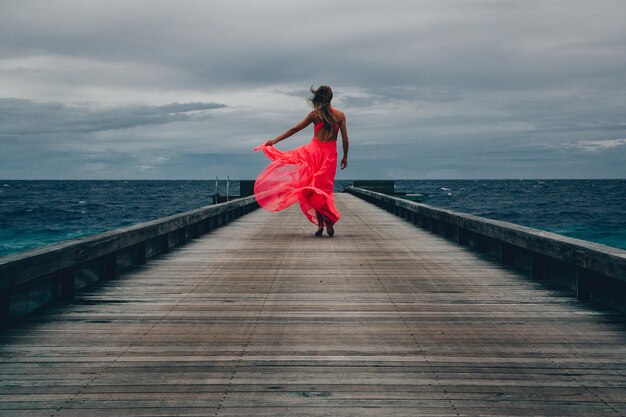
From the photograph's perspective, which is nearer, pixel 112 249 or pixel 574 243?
pixel 574 243

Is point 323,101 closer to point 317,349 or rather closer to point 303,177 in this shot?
point 303,177

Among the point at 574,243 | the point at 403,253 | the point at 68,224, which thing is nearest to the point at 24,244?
the point at 68,224

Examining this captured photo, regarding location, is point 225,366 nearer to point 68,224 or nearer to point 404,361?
point 404,361

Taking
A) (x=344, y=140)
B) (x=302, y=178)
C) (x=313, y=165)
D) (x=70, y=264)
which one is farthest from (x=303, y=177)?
(x=70, y=264)

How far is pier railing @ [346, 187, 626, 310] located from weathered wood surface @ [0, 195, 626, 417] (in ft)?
0.73

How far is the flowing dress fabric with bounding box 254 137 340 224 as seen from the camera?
1269cm

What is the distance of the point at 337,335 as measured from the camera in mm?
5172

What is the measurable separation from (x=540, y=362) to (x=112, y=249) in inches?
198

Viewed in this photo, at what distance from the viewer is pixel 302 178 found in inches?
505

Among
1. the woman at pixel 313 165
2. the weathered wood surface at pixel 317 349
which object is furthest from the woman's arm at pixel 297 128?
the weathered wood surface at pixel 317 349

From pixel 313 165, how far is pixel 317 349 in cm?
825

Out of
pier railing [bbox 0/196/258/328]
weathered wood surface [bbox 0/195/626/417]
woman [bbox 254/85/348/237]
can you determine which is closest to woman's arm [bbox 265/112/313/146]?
woman [bbox 254/85/348/237]

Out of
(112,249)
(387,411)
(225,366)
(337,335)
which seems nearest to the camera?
(387,411)

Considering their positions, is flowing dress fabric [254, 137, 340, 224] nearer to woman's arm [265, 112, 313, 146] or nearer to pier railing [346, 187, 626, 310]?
woman's arm [265, 112, 313, 146]
